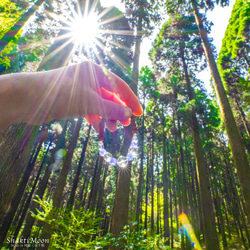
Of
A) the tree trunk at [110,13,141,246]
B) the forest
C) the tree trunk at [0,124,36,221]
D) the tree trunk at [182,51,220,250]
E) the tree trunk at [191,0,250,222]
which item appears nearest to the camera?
the tree trunk at [0,124,36,221]

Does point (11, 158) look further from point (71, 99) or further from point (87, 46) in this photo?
point (87, 46)

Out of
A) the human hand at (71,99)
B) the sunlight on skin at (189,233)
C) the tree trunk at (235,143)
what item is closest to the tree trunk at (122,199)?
the tree trunk at (235,143)

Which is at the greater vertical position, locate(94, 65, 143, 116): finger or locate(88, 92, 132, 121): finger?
locate(94, 65, 143, 116): finger

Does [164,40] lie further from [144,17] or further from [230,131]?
[230,131]

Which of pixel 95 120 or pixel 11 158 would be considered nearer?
pixel 95 120

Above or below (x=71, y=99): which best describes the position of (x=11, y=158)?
above

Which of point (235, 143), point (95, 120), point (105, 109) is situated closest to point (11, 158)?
point (95, 120)

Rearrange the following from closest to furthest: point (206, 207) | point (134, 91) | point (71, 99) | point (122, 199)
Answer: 1. point (71, 99)
2. point (122, 199)
3. point (134, 91)
4. point (206, 207)

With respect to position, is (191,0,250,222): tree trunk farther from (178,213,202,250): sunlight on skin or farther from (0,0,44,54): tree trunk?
(178,213,202,250): sunlight on skin

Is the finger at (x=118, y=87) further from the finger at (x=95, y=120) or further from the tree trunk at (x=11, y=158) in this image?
the tree trunk at (x=11, y=158)

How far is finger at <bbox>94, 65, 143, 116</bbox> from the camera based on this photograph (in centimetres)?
101

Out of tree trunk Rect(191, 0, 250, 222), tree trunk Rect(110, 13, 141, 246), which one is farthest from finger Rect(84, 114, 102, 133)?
tree trunk Rect(191, 0, 250, 222)

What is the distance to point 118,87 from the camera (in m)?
1.05

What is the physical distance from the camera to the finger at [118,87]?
101cm
